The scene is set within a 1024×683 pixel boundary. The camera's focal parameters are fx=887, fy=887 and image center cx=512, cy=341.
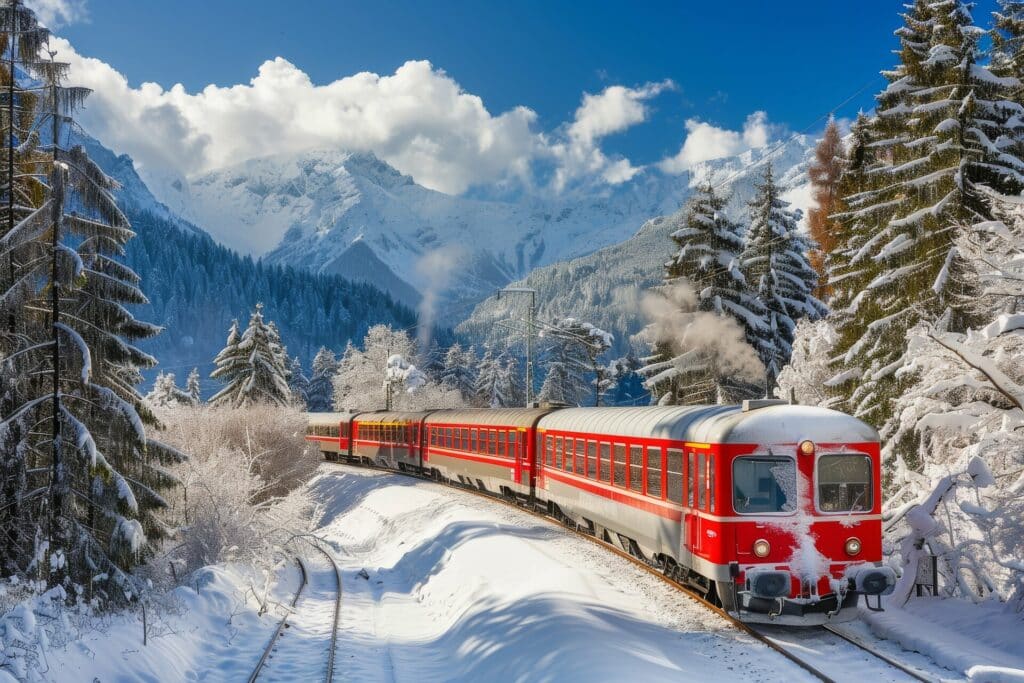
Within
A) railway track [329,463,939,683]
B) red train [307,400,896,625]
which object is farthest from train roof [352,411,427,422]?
red train [307,400,896,625]

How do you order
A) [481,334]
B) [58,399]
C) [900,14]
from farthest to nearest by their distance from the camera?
1. [481,334]
2. [900,14]
3. [58,399]

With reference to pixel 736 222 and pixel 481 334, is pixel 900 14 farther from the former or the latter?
pixel 481 334

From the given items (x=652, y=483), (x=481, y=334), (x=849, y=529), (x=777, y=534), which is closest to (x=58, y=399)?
(x=652, y=483)

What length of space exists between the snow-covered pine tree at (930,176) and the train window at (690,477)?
28.4 feet

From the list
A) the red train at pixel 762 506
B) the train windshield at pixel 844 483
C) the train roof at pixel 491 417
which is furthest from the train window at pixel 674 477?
the train roof at pixel 491 417

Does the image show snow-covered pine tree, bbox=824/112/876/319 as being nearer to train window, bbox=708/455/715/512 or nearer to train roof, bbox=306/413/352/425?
train window, bbox=708/455/715/512

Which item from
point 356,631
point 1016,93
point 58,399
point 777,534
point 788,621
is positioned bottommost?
point 356,631

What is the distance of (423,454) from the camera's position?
122 feet

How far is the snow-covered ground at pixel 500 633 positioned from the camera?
31.4 ft

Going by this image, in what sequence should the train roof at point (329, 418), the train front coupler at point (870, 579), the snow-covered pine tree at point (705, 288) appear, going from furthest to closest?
the train roof at point (329, 418) < the snow-covered pine tree at point (705, 288) < the train front coupler at point (870, 579)

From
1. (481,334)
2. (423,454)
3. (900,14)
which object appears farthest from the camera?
(481,334)

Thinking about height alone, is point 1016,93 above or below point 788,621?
above

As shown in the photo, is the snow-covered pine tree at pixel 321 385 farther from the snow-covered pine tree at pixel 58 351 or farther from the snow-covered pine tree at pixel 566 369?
the snow-covered pine tree at pixel 58 351

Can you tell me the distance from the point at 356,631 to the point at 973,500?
9471 mm
